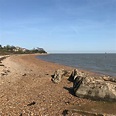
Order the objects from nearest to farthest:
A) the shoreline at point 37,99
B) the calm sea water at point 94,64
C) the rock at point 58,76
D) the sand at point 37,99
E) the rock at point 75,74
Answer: the sand at point 37,99 < the shoreline at point 37,99 < the rock at point 58,76 < the rock at point 75,74 < the calm sea water at point 94,64

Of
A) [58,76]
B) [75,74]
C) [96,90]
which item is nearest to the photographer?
[96,90]

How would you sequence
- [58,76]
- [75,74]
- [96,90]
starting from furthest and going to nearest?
[58,76] → [75,74] → [96,90]

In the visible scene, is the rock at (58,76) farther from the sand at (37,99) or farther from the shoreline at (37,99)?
the shoreline at (37,99)

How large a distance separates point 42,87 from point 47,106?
199 inches

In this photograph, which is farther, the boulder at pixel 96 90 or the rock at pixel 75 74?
the rock at pixel 75 74

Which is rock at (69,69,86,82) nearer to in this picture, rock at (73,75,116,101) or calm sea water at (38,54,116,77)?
rock at (73,75,116,101)

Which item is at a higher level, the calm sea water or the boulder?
the boulder

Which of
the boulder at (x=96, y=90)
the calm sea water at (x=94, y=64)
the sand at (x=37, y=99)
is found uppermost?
the boulder at (x=96, y=90)

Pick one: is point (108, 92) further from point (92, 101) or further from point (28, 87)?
point (28, 87)

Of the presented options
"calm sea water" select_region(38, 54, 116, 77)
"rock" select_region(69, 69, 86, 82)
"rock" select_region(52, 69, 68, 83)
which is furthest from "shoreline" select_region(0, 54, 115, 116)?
"calm sea water" select_region(38, 54, 116, 77)

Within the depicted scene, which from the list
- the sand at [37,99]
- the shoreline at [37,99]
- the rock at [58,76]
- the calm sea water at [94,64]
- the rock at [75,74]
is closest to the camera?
the sand at [37,99]

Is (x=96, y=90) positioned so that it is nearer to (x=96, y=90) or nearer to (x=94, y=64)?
(x=96, y=90)

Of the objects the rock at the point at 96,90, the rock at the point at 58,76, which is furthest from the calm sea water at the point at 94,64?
the rock at the point at 96,90

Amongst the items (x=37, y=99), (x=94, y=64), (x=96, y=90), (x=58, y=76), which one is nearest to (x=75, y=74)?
(x=58, y=76)
